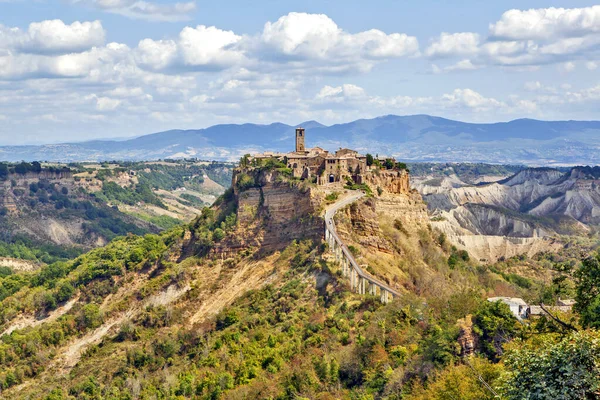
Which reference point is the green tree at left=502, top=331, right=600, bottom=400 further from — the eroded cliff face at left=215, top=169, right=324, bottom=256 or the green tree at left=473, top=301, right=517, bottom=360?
the eroded cliff face at left=215, top=169, right=324, bottom=256

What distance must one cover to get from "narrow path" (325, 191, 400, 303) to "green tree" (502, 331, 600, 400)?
30779 mm

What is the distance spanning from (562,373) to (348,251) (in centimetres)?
3901

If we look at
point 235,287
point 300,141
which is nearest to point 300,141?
point 300,141

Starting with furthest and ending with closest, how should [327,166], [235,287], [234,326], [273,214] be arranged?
[327,166]
[273,214]
[235,287]
[234,326]

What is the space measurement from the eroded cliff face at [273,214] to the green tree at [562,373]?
43736 mm

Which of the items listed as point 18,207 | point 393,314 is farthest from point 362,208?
point 18,207

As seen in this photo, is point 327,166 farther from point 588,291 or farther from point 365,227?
point 588,291

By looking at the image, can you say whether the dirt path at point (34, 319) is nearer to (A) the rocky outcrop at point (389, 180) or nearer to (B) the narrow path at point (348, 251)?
(B) the narrow path at point (348, 251)

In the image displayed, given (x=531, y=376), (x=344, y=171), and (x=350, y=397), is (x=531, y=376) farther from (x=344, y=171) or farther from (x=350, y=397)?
(x=344, y=171)

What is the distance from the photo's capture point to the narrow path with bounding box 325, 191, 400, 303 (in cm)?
5419

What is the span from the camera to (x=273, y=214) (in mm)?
71312

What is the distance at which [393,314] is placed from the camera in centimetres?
4759

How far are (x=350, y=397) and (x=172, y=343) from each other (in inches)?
1024

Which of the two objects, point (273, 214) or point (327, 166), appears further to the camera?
point (327, 166)
